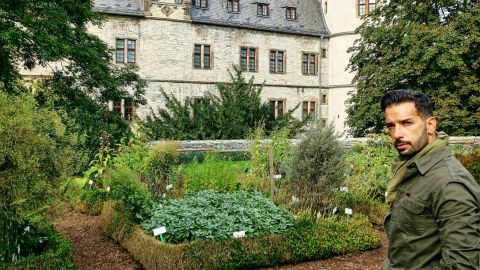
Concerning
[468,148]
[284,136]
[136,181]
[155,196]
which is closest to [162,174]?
[155,196]

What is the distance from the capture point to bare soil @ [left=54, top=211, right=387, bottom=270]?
6.60 meters

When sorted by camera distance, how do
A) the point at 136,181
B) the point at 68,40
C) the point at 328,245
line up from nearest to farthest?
the point at 328,245 → the point at 136,181 → the point at 68,40

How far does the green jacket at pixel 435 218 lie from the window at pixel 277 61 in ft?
89.2

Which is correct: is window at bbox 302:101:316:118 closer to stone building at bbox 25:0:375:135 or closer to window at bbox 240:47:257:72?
stone building at bbox 25:0:375:135

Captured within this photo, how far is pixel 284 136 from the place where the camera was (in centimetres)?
1184

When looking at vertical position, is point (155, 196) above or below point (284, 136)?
below

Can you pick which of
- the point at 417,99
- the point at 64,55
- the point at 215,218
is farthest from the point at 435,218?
the point at 64,55

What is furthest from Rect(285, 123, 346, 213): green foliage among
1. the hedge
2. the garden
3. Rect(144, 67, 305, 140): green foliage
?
Rect(144, 67, 305, 140): green foliage

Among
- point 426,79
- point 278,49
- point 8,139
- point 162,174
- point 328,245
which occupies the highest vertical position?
point 278,49

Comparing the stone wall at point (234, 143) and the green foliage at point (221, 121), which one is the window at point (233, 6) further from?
the stone wall at point (234, 143)

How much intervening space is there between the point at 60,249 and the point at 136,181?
1.87 meters

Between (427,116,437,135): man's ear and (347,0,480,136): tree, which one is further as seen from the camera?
(347,0,480,136): tree

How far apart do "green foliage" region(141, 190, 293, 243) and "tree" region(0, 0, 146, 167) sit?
3422 mm

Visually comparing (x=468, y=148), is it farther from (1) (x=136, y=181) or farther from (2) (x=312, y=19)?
(2) (x=312, y=19)
